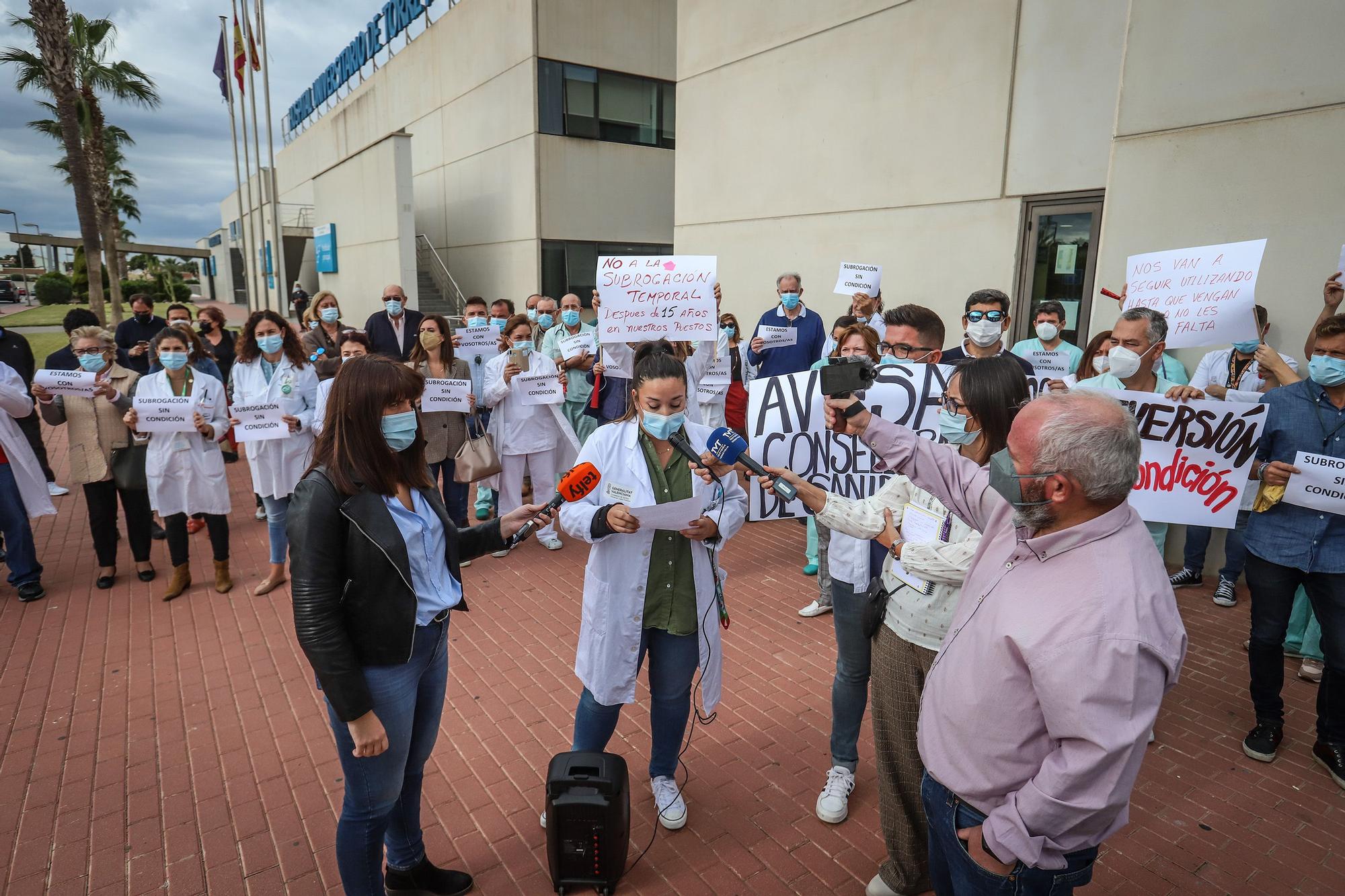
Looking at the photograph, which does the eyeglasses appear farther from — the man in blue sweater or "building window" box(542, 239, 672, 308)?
"building window" box(542, 239, 672, 308)

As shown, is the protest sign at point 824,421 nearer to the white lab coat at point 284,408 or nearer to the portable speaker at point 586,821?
the portable speaker at point 586,821

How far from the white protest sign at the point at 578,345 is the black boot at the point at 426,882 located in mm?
5541

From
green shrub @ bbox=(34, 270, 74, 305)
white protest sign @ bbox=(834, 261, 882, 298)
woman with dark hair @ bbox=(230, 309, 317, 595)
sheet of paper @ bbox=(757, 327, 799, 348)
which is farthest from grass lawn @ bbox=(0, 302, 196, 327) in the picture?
white protest sign @ bbox=(834, 261, 882, 298)

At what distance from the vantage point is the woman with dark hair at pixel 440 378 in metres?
6.80

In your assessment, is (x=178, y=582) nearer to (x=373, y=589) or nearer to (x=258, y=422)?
(x=258, y=422)

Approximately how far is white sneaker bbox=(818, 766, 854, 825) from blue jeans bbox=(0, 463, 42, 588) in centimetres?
675

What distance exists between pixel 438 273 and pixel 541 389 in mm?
18683

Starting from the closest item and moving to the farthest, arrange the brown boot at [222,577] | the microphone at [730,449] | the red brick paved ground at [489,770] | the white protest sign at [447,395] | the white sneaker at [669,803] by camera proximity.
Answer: the microphone at [730,449]
the red brick paved ground at [489,770]
the white sneaker at [669,803]
the brown boot at [222,577]
the white protest sign at [447,395]

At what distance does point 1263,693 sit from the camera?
13.7 ft

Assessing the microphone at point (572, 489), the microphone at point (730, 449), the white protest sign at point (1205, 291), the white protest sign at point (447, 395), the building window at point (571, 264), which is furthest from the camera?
the building window at point (571, 264)

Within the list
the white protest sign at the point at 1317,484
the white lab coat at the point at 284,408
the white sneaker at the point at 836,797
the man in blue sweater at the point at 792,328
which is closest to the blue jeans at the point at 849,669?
the white sneaker at the point at 836,797

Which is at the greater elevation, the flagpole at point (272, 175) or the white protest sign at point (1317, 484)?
the flagpole at point (272, 175)

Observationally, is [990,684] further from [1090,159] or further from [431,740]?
[1090,159]

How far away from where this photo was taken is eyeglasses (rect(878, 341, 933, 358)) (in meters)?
3.86
